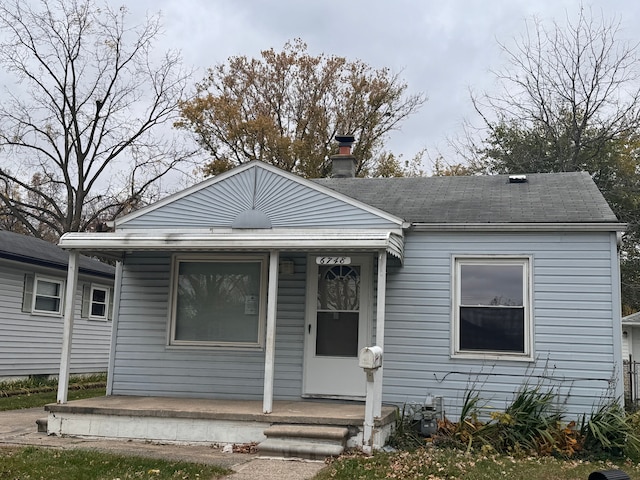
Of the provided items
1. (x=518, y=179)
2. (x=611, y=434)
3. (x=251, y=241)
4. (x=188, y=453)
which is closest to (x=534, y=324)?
(x=611, y=434)

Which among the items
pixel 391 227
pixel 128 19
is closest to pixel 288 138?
pixel 128 19

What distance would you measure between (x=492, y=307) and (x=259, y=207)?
11.7 feet

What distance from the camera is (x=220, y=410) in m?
8.00

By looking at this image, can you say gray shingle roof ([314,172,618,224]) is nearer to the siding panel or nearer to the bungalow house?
the bungalow house

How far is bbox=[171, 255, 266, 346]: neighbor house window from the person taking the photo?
9.57 meters

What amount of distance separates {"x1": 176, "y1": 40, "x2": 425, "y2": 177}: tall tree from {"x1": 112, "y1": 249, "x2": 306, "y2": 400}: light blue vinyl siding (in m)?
17.5

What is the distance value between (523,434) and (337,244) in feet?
10.6

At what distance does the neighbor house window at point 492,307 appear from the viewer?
8.77 m

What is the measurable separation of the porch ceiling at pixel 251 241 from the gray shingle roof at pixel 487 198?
93cm

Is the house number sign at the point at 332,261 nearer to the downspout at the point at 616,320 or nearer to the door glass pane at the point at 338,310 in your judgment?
the door glass pane at the point at 338,310

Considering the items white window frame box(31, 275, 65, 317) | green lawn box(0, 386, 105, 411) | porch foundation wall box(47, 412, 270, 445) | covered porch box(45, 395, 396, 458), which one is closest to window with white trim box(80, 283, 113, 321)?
white window frame box(31, 275, 65, 317)

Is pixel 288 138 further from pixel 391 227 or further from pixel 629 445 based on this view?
pixel 629 445

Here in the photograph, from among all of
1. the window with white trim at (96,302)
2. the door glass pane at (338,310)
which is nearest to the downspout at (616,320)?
the door glass pane at (338,310)

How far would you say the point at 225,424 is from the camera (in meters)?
7.78
